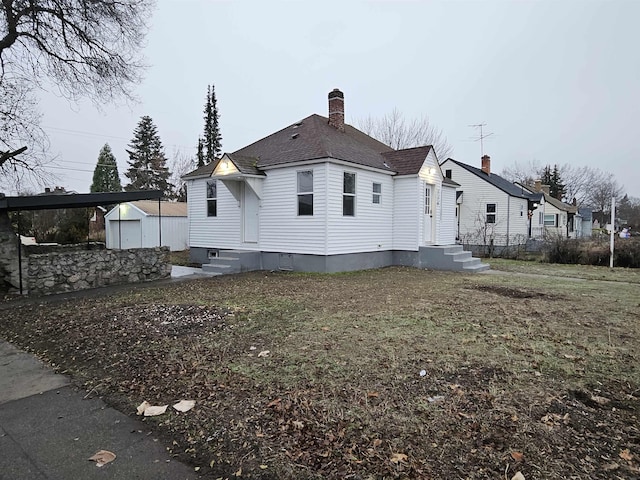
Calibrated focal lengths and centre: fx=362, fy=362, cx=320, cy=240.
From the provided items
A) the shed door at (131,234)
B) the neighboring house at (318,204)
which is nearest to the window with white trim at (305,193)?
the neighboring house at (318,204)

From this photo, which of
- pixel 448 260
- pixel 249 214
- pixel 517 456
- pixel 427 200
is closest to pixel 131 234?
pixel 249 214

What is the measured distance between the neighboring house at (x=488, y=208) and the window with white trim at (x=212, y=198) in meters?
15.7

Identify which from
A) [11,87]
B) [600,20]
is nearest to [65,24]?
[11,87]

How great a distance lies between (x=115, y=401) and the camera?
10.7 ft

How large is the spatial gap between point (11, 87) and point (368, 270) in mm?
12092

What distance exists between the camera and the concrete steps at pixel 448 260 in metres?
13.0

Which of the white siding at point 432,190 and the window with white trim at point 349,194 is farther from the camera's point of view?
the white siding at point 432,190

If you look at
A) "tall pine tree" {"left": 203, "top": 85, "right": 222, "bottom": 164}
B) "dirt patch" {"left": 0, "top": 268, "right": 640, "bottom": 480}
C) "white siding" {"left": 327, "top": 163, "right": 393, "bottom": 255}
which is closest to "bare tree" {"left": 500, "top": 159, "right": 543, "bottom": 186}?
"tall pine tree" {"left": 203, "top": 85, "right": 222, "bottom": 164}

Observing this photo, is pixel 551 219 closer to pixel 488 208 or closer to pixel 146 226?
pixel 488 208

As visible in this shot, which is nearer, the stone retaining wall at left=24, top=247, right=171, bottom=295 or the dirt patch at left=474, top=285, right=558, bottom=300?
the dirt patch at left=474, top=285, right=558, bottom=300

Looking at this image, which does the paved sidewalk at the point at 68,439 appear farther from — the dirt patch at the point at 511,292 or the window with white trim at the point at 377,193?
the window with white trim at the point at 377,193

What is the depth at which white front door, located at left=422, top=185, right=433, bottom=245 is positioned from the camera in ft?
46.0

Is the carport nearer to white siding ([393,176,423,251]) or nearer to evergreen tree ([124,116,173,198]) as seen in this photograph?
white siding ([393,176,423,251])

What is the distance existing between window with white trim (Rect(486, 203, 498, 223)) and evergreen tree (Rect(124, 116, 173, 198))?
3234 centimetres
